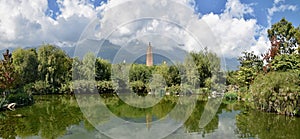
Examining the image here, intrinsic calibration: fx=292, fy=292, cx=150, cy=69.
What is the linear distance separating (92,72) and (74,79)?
6.40ft

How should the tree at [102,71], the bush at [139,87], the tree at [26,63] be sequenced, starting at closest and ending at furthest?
the tree at [26,63] → the bush at [139,87] → the tree at [102,71]

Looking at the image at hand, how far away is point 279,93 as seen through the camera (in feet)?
39.0

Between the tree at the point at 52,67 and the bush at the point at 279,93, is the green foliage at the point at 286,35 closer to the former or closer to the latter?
the bush at the point at 279,93

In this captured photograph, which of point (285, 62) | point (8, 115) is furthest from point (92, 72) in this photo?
point (285, 62)

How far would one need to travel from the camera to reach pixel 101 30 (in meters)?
10.3

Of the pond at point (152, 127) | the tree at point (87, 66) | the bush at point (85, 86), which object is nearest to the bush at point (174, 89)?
the bush at point (85, 86)

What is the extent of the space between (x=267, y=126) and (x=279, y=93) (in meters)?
2.83

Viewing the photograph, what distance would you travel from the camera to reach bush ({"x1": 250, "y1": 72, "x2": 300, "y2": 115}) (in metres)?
11.5

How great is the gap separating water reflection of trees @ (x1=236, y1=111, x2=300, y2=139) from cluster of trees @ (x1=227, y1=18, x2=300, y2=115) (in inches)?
26.3

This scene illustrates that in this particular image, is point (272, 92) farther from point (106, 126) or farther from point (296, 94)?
point (106, 126)

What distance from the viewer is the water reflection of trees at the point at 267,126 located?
27.4ft

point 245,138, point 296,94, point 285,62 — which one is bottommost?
point 245,138

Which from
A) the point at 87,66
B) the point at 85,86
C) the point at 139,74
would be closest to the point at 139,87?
the point at 139,74

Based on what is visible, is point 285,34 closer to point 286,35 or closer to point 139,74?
point 286,35
